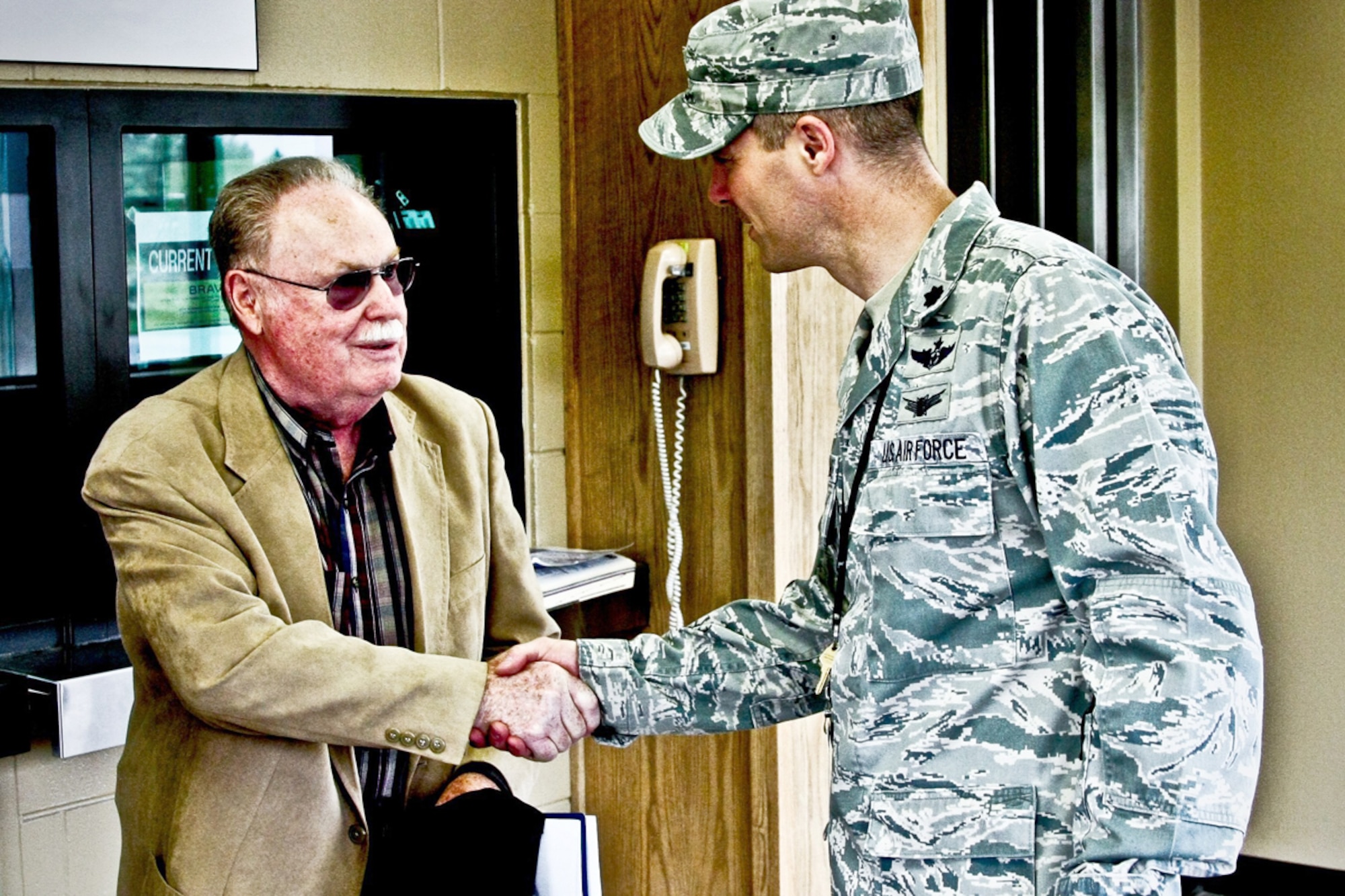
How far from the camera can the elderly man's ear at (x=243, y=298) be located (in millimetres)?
1947

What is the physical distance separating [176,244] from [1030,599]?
67.1 inches

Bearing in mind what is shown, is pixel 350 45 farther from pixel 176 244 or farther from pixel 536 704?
pixel 536 704

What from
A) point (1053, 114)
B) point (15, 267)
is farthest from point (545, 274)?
point (1053, 114)

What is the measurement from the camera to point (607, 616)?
3.15 meters

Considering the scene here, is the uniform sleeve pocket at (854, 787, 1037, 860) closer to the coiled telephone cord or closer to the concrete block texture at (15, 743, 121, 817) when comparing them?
the concrete block texture at (15, 743, 121, 817)

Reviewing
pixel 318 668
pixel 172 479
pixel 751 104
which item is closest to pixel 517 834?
pixel 318 668

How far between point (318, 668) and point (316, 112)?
133 cm

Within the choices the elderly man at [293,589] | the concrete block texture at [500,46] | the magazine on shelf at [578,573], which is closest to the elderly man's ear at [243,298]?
the elderly man at [293,589]

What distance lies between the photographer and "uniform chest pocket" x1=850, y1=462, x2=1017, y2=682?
1587 millimetres

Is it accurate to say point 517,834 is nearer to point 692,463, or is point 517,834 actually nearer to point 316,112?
point 692,463

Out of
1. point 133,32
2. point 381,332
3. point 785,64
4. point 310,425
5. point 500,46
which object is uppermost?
point 500,46

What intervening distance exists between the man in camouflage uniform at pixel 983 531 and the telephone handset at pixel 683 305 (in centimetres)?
107

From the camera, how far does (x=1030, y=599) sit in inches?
62.1

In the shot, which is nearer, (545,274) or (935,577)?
(935,577)
